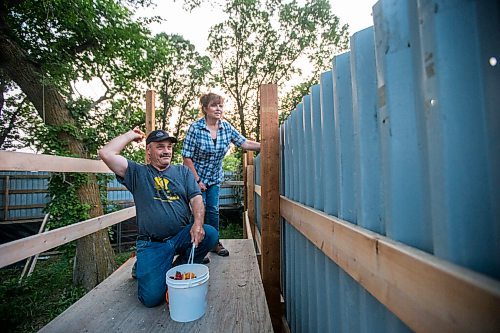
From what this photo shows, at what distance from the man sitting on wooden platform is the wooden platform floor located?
0.21m

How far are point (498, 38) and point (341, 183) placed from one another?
741 mm

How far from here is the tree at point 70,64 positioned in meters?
5.11

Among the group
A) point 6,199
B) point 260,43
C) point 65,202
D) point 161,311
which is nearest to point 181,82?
point 260,43

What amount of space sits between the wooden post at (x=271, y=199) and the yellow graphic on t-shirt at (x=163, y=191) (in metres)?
0.83

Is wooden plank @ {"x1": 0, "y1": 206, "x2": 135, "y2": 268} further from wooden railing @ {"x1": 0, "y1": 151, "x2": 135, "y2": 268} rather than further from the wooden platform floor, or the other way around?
the wooden platform floor

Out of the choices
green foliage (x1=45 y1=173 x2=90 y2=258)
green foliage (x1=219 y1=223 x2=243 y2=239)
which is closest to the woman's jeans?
green foliage (x1=45 y1=173 x2=90 y2=258)

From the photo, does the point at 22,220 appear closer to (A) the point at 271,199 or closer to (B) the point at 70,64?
(B) the point at 70,64

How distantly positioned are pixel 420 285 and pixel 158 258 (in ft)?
6.47

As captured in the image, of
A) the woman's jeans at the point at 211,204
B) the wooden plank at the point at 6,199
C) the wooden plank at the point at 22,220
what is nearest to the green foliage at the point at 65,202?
the woman's jeans at the point at 211,204

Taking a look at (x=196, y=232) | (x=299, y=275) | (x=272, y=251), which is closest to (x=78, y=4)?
(x=196, y=232)

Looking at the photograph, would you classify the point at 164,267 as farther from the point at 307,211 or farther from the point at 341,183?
the point at 341,183

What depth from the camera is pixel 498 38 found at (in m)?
0.53

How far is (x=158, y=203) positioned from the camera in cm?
229

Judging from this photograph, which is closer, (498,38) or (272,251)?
(498,38)
